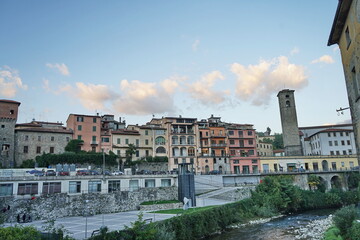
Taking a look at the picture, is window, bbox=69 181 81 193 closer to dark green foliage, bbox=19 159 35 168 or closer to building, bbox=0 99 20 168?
dark green foliage, bbox=19 159 35 168

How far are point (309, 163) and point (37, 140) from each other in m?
57.9

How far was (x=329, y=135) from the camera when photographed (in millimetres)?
72688

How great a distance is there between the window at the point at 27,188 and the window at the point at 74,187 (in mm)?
4236

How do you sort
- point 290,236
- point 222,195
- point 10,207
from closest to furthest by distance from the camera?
point 290,236 < point 10,207 < point 222,195

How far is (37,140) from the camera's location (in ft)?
178

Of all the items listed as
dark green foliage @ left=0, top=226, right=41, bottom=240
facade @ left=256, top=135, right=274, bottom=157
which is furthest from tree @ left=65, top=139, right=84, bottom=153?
facade @ left=256, top=135, right=274, bottom=157

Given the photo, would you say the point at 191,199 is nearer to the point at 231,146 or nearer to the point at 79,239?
the point at 79,239

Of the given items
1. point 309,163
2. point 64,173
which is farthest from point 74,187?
point 309,163

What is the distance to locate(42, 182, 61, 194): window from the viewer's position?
35.6 meters

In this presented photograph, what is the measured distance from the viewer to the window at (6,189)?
32844 millimetres

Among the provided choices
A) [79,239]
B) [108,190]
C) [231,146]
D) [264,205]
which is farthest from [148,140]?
[79,239]

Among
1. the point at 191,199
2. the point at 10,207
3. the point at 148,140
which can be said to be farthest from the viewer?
the point at 148,140

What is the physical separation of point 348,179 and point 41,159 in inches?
2334

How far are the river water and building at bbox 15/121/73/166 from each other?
131 feet
